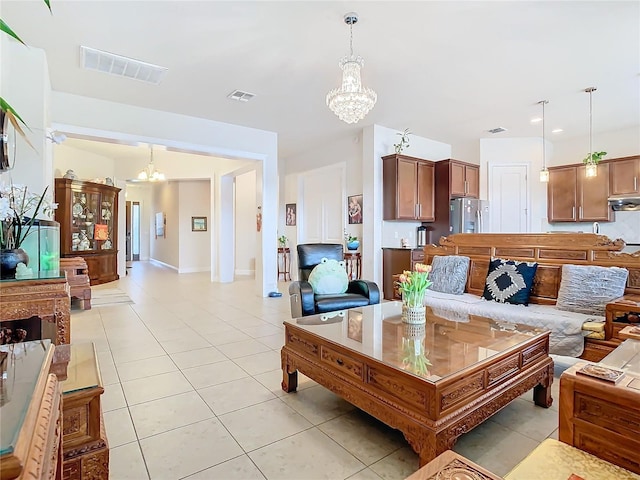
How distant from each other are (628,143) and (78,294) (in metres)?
9.13

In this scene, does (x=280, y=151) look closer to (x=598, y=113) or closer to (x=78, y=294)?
(x=78, y=294)

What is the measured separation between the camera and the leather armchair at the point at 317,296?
Answer: 3.58 meters

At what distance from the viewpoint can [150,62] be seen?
376cm

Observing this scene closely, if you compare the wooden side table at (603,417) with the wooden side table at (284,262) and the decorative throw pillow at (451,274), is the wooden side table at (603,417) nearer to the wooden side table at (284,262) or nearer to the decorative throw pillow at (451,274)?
the decorative throw pillow at (451,274)

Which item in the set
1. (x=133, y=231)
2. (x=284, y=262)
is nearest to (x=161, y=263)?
(x=133, y=231)

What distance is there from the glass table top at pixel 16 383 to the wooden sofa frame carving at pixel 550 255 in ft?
10.7

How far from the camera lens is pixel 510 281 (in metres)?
3.44

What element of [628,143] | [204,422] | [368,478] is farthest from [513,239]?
[628,143]

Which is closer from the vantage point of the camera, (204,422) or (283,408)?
(204,422)

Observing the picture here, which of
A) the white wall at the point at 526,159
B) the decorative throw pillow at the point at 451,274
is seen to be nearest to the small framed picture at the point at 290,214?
the white wall at the point at 526,159

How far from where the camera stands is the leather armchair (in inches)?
141

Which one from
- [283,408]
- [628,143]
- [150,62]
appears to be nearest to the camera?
[283,408]

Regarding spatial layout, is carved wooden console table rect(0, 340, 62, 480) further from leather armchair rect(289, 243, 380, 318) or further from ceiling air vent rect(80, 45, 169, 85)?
ceiling air vent rect(80, 45, 169, 85)

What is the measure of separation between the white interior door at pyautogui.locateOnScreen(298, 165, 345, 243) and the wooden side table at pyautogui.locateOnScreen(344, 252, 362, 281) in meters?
0.71
